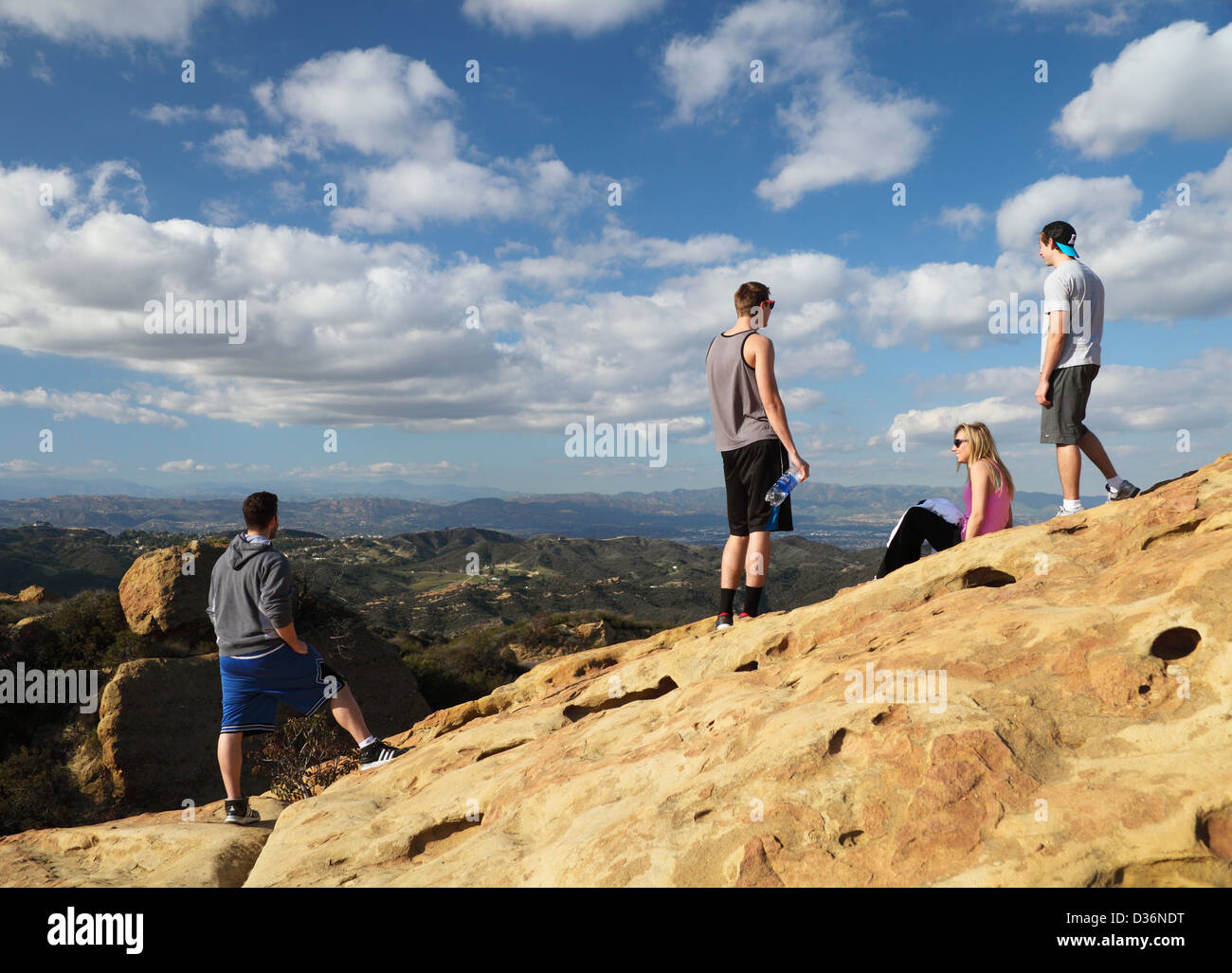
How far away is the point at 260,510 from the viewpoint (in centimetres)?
684

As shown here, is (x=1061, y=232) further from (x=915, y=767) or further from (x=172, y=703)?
(x=172, y=703)

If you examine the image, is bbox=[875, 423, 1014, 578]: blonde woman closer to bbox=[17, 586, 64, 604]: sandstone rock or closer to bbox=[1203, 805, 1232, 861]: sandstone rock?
bbox=[1203, 805, 1232, 861]: sandstone rock

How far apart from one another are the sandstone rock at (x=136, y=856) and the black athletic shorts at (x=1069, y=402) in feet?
30.1

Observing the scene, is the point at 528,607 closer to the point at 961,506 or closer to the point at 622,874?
the point at 961,506

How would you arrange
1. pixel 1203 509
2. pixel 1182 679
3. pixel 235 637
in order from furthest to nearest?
pixel 235 637, pixel 1203 509, pixel 1182 679

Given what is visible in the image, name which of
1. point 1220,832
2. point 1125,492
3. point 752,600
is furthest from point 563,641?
point 1220,832

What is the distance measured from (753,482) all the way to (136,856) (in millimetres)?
6991

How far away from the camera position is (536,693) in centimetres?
1088

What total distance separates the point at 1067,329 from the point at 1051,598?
350 centimetres

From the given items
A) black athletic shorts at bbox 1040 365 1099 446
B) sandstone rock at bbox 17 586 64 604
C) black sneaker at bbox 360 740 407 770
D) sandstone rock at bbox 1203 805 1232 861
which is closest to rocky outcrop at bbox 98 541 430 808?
black sneaker at bbox 360 740 407 770

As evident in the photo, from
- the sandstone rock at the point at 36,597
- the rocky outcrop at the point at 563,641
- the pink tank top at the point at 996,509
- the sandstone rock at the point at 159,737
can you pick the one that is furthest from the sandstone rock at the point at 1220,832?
the sandstone rock at the point at 36,597

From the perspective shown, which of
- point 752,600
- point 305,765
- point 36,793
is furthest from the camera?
point 36,793

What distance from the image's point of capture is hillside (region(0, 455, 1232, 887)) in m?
3.45
